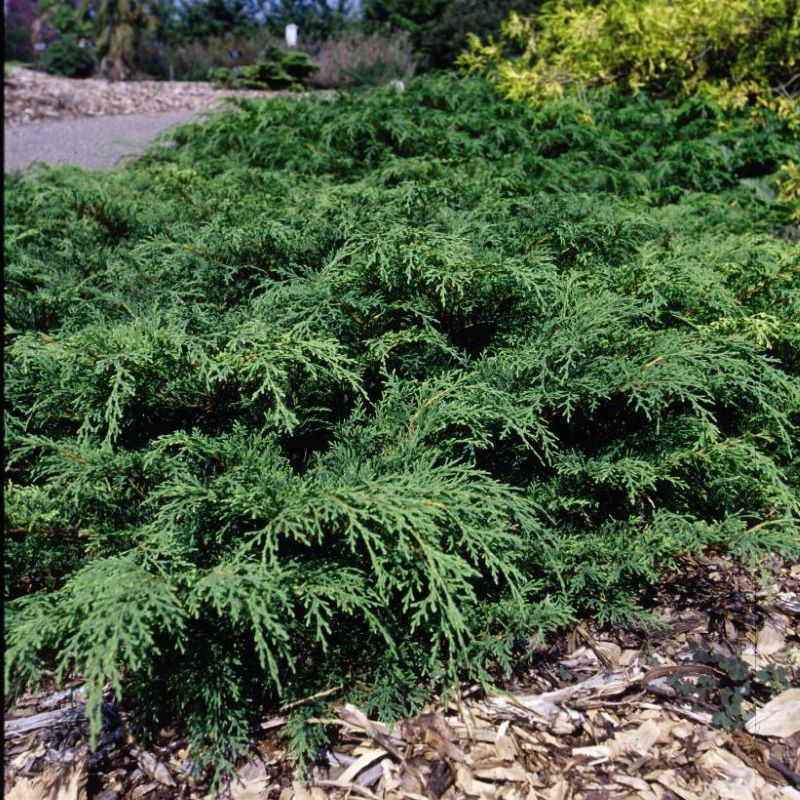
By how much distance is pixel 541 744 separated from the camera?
75.2 inches

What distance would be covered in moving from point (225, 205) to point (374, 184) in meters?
1.03

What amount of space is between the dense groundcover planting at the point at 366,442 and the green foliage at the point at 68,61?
61.5 ft

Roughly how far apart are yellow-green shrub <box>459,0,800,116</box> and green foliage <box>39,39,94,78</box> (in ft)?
54.6

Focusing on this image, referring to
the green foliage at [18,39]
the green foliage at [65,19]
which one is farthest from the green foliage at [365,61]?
the green foliage at [18,39]

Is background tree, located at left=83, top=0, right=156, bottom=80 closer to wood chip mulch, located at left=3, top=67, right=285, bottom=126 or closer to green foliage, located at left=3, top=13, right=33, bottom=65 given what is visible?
wood chip mulch, located at left=3, top=67, right=285, bottom=126

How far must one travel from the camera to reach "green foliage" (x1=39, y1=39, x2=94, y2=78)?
1906 centimetres

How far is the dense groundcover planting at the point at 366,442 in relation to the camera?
1806 millimetres

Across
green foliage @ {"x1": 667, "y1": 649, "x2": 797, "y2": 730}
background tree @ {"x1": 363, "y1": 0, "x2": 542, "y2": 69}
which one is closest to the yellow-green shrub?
green foliage @ {"x1": 667, "y1": 649, "x2": 797, "y2": 730}

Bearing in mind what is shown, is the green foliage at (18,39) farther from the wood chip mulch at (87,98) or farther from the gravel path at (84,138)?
the gravel path at (84,138)

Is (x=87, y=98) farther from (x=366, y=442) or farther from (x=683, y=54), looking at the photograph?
(x=366, y=442)

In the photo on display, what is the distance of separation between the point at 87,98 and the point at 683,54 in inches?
399

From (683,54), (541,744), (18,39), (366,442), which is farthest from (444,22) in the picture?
(541,744)

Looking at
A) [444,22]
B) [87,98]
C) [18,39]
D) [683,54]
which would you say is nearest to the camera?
[683,54]

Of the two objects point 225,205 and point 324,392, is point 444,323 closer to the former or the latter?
point 324,392
